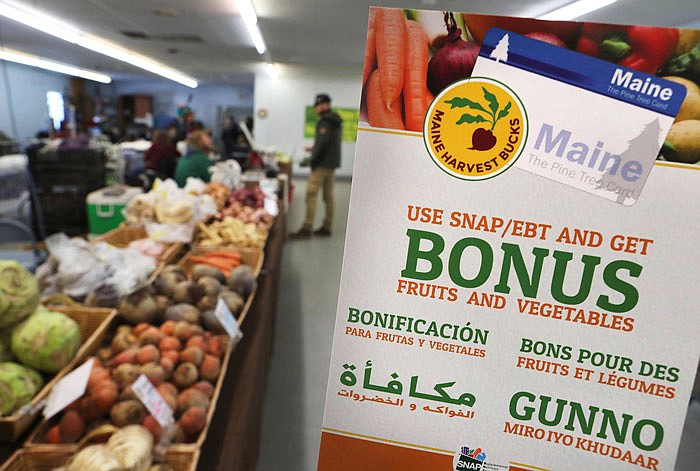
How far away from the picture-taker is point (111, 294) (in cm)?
191

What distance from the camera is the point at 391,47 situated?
2.06ft

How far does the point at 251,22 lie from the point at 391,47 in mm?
7504

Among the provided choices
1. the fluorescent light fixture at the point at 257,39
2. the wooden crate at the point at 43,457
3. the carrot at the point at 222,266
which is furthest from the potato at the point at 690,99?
the fluorescent light fixture at the point at 257,39

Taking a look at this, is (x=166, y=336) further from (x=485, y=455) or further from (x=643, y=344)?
(x=643, y=344)

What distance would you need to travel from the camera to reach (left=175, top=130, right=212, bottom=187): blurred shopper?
467cm

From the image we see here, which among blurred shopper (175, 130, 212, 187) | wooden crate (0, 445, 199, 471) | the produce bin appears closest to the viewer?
wooden crate (0, 445, 199, 471)

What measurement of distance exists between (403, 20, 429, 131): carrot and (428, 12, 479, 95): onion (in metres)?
0.01

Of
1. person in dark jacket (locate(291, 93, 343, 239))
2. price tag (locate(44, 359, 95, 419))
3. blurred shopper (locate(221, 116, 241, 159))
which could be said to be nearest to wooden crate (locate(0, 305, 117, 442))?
price tag (locate(44, 359, 95, 419))

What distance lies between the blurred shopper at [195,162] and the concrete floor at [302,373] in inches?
53.0

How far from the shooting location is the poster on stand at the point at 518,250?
2.00ft

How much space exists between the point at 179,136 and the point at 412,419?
940cm

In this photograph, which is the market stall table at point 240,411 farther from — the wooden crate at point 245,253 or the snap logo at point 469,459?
the snap logo at point 469,459

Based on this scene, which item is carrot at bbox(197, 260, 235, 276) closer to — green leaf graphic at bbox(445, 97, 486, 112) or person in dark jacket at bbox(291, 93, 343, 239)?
green leaf graphic at bbox(445, 97, 486, 112)

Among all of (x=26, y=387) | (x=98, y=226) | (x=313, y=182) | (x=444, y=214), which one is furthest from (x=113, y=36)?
(x=444, y=214)
